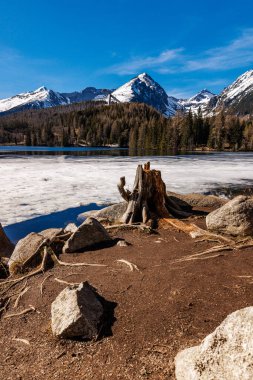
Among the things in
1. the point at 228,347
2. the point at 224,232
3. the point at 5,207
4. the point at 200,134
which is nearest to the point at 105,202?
the point at 5,207

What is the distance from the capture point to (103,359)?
15.3ft

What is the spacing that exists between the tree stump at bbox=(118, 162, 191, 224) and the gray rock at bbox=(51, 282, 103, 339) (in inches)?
260

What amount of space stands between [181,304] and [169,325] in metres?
0.65

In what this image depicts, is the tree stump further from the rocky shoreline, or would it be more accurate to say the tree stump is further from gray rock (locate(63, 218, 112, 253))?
gray rock (locate(63, 218, 112, 253))

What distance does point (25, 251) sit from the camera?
31.4 ft

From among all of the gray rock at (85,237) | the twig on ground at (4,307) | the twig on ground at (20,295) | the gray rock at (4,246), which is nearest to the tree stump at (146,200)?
the gray rock at (85,237)

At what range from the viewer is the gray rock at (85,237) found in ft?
31.2

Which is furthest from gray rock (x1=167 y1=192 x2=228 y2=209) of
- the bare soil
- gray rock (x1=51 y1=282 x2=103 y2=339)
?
gray rock (x1=51 y1=282 x2=103 y2=339)

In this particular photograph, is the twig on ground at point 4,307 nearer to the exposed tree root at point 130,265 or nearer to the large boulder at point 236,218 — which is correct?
the exposed tree root at point 130,265

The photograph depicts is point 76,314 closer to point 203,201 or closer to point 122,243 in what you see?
point 122,243

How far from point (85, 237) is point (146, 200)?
175 inches

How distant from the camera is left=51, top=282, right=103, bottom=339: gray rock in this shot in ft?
16.9

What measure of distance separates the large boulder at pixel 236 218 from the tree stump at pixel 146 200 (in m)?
3.34

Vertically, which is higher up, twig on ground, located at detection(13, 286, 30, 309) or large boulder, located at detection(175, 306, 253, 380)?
large boulder, located at detection(175, 306, 253, 380)
